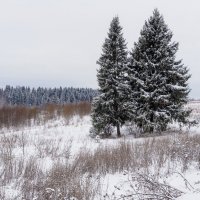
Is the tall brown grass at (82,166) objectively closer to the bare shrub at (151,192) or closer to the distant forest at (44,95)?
the bare shrub at (151,192)

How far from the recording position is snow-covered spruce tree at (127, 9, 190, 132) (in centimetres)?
1856

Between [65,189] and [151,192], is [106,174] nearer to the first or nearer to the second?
[151,192]

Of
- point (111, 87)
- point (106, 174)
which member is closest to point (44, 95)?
point (111, 87)

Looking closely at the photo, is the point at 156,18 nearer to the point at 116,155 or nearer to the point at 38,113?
the point at 116,155

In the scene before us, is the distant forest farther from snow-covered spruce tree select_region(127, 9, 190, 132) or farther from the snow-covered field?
the snow-covered field

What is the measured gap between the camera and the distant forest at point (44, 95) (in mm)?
89875

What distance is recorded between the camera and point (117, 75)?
1994 cm

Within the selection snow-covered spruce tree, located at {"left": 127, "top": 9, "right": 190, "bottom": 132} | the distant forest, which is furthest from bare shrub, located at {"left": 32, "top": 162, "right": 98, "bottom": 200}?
the distant forest

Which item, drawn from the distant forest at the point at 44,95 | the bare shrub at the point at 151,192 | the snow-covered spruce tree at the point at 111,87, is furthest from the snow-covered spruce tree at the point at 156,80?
the distant forest at the point at 44,95

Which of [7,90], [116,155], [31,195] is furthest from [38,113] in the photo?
[7,90]

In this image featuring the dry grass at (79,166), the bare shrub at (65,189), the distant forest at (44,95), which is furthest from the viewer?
the distant forest at (44,95)

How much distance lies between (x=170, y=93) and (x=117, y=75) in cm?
328

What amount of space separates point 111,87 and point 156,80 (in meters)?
2.69

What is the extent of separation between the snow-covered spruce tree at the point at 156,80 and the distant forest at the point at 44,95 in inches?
2645
